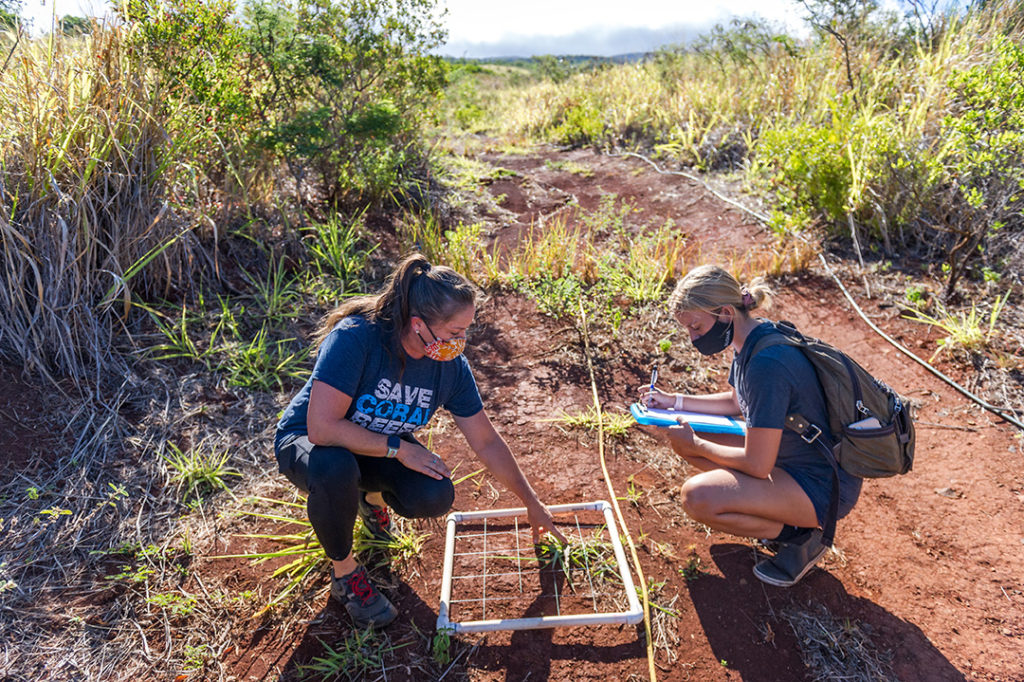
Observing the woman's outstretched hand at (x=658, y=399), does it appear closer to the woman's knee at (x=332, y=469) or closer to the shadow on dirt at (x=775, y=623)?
the shadow on dirt at (x=775, y=623)

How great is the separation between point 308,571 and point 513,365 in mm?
1792

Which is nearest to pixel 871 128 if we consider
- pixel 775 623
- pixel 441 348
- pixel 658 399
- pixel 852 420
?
pixel 658 399

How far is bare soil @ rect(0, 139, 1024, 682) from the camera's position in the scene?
2.10 m

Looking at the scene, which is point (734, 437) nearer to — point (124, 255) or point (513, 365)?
point (513, 365)

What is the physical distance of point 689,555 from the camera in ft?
8.22

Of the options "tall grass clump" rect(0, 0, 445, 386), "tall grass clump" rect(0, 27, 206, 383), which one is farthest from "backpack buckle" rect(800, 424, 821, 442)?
"tall grass clump" rect(0, 27, 206, 383)

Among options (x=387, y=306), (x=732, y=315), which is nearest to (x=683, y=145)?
(x=732, y=315)

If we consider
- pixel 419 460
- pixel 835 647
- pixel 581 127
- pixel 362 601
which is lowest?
pixel 835 647

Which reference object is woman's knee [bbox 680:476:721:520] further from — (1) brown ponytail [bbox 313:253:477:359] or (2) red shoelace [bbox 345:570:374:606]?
(2) red shoelace [bbox 345:570:374:606]

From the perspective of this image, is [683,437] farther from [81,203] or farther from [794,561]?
[81,203]

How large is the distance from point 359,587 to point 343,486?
1.40ft

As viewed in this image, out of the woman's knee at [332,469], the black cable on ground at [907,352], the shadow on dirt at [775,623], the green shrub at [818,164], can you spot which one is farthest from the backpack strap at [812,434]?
the green shrub at [818,164]

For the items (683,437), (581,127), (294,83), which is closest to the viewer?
(683,437)

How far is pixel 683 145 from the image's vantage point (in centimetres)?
737
